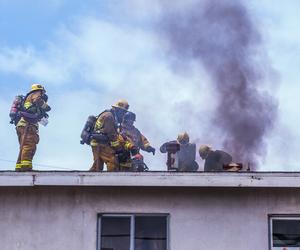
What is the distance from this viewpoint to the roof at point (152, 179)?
953 centimetres

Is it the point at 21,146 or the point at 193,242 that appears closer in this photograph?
the point at 193,242

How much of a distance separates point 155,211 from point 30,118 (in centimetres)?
439

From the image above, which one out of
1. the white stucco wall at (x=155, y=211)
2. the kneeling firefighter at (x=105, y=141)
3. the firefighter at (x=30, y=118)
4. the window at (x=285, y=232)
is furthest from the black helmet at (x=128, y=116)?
the window at (x=285, y=232)

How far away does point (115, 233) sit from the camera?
9.80m

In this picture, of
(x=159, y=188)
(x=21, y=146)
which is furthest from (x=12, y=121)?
(x=159, y=188)

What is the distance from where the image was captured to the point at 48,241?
384 inches

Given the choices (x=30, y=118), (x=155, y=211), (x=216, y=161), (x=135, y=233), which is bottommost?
(x=135, y=233)

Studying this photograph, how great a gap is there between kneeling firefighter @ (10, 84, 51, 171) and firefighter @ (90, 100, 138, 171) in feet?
3.90

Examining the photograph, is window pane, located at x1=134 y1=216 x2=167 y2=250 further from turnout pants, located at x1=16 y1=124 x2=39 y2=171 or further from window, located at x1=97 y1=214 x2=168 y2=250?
turnout pants, located at x1=16 y1=124 x2=39 y2=171

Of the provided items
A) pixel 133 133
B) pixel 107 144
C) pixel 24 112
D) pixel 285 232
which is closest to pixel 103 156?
pixel 107 144

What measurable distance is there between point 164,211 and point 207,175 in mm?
779

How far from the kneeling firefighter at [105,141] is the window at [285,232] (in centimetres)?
356

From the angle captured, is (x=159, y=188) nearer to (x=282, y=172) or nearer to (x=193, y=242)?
(x=193, y=242)

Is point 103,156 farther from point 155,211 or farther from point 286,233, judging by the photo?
point 286,233
